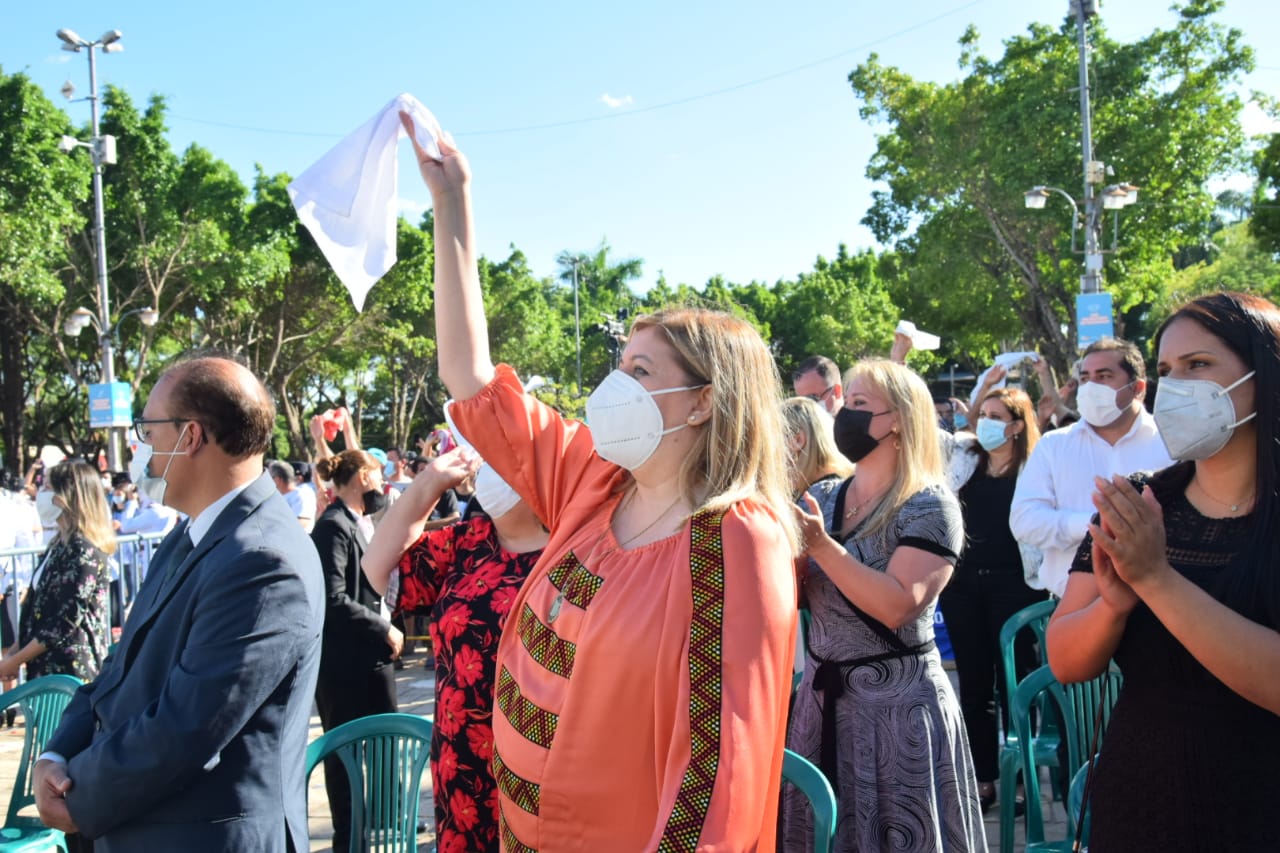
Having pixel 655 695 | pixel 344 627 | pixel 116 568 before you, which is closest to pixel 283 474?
pixel 116 568

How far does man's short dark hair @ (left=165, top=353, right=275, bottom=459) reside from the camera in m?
2.65

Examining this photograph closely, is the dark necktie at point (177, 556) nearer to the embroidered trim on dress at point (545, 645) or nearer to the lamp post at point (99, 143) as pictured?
the embroidered trim on dress at point (545, 645)

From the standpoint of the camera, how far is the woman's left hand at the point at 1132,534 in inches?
73.7

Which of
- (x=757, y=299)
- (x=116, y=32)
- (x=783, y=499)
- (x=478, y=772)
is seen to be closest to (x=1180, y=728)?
(x=783, y=499)

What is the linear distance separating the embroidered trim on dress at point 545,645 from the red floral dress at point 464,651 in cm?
89

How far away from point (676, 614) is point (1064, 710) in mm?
2220

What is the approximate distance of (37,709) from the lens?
3699mm

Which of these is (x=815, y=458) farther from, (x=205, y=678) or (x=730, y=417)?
(x=205, y=678)

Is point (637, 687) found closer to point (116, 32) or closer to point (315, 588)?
point (315, 588)

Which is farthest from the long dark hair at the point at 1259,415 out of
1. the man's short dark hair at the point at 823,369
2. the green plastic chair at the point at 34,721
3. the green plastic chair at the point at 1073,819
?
the green plastic chair at the point at 34,721

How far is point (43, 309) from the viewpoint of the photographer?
25.1 meters

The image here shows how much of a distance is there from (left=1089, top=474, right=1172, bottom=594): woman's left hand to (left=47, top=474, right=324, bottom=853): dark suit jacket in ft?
5.85

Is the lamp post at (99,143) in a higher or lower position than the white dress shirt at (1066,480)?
higher

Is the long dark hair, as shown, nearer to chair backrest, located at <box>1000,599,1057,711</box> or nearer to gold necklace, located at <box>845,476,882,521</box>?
gold necklace, located at <box>845,476,882,521</box>
